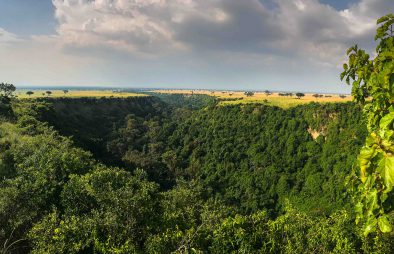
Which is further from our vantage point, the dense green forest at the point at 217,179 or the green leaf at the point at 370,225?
the dense green forest at the point at 217,179

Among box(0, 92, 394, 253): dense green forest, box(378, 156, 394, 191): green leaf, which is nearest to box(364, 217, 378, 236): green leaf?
box(378, 156, 394, 191): green leaf

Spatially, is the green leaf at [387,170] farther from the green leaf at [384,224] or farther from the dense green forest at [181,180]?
the dense green forest at [181,180]

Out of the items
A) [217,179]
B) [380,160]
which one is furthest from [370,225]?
[217,179]

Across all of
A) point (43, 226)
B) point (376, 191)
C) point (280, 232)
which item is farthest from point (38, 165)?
point (376, 191)

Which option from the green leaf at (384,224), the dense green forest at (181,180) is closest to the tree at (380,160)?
the green leaf at (384,224)

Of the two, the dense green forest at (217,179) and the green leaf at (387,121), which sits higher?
the green leaf at (387,121)

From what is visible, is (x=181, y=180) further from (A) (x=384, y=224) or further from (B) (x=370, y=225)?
(A) (x=384, y=224)

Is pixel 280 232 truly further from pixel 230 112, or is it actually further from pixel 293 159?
pixel 230 112

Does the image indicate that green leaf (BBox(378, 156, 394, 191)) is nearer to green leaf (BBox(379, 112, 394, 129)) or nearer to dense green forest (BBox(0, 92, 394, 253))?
green leaf (BBox(379, 112, 394, 129))

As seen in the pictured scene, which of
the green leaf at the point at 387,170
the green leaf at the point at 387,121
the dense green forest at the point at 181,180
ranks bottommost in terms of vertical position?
the dense green forest at the point at 181,180
